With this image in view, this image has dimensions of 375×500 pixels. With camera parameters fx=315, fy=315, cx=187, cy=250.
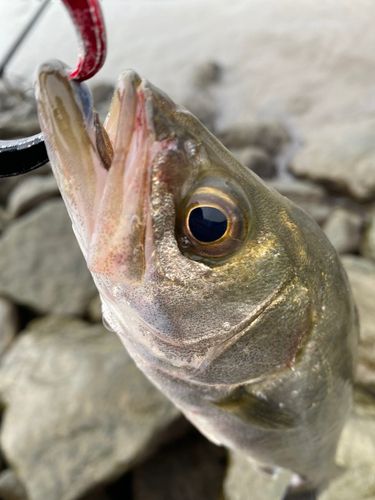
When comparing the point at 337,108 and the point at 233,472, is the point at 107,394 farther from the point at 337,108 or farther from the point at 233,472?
the point at 337,108

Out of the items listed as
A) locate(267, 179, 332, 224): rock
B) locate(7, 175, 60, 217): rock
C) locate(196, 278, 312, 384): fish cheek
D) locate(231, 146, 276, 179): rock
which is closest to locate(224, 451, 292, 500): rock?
locate(196, 278, 312, 384): fish cheek

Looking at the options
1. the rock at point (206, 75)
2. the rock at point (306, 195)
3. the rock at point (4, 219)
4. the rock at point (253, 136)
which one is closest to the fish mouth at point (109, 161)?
the rock at point (306, 195)

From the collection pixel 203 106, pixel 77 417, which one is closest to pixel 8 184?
pixel 203 106

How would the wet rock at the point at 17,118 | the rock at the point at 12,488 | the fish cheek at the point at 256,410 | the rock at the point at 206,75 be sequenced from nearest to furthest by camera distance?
the fish cheek at the point at 256,410 → the rock at the point at 12,488 → the wet rock at the point at 17,118 → the rock at the point at 206,75

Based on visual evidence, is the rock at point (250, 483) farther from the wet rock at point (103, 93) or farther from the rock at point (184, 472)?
the wet rock at point (103, 93)

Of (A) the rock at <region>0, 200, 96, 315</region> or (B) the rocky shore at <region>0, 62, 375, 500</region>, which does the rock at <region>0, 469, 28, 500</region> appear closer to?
(B) the rocky shore at <region>0, 62, 375, 500</region>

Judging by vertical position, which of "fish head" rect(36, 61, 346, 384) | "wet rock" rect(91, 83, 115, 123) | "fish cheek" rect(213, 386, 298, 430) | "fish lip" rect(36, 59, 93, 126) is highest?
"fish lip" rect(36, 59, 93, 126)

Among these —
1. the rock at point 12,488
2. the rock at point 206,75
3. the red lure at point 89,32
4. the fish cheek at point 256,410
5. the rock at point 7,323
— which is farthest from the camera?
the rock at point 206,75

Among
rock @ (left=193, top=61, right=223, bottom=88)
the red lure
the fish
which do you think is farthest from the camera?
rock @ (left=193, top=61, right=223, bottom=88)

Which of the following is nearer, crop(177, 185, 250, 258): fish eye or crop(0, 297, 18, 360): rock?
crop(177, 185, 250, 258): fish eye
